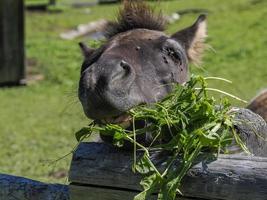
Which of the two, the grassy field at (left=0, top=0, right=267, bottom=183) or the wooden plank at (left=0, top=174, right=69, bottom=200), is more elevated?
the wooden plank at (left=0, top=174, right=69, bottom=200)

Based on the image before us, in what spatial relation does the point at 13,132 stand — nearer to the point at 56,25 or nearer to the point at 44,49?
the point at 44,49

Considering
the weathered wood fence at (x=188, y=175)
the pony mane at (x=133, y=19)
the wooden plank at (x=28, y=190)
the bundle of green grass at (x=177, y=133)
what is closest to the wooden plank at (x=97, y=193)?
the weathered wood fence at (x=188, y=175)

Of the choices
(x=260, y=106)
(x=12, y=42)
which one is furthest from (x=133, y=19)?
(x=12, y=42)

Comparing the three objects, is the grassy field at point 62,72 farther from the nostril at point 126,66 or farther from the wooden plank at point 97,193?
the wooden plank at point 97,193

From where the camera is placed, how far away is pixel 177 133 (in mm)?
2750

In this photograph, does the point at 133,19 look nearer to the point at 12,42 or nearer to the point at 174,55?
the point at 174,55

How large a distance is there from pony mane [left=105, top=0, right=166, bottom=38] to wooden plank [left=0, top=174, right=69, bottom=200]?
1.03 meters

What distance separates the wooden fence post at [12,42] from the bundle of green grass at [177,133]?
10.9m

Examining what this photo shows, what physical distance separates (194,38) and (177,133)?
1.43 meters

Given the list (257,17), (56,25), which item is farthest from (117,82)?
(56,25)

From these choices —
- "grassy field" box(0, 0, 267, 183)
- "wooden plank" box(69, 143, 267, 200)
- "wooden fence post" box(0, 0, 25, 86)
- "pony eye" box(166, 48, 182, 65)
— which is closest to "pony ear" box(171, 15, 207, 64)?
"grassy field" box(0, 0, 267, 183)

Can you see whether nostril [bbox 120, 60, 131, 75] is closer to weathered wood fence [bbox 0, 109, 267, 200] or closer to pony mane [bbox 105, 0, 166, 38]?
weathered wood fence [bbox 0, 109, 267, 200]

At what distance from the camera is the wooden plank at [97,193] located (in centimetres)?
280

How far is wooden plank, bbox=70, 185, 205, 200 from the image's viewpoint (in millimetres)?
2797
